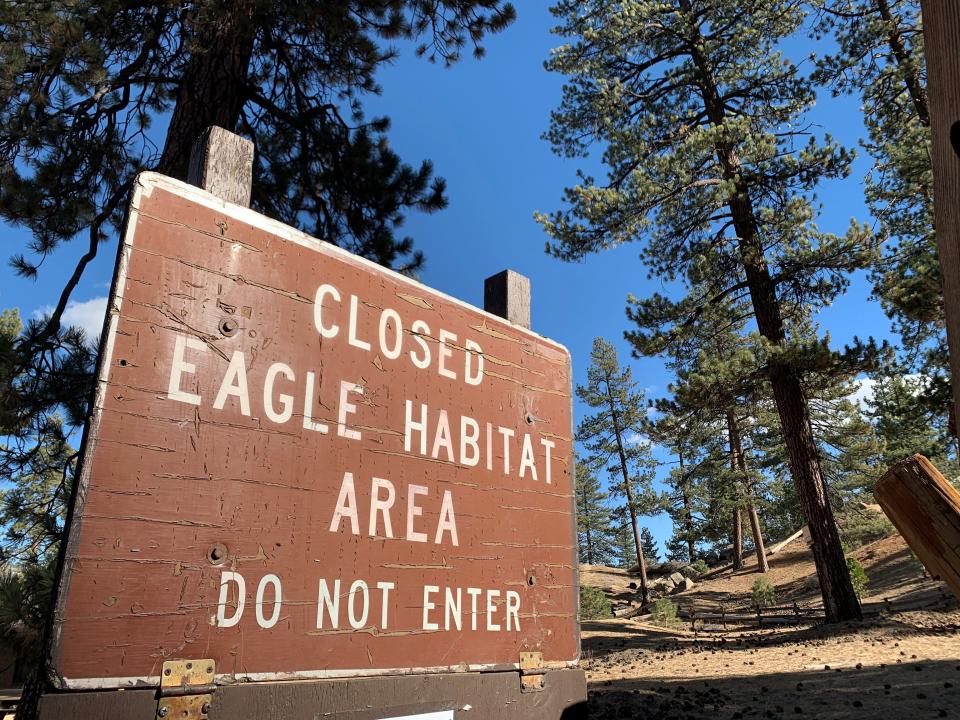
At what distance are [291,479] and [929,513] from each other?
1.47 meters

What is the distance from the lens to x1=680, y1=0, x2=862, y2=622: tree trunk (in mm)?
12672

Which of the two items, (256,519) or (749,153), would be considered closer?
(256,519)

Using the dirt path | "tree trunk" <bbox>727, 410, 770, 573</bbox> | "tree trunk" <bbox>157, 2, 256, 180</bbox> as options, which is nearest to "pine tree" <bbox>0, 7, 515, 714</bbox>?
"tree trunk" <bbox>157, 2, 256, 180</bbox>

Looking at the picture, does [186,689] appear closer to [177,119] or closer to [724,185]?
[177,119]

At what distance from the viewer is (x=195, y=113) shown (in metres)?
5.25

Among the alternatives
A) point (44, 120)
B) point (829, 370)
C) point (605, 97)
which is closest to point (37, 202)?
point (44, 120)

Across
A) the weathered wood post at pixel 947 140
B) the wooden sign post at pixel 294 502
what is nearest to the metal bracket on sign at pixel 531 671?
the wooden sign post at pixel 294 502

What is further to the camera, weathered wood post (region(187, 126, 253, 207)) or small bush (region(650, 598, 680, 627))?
small bush (region(650, 598, 680, 627))

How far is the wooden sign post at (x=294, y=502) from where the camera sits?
1241 mm

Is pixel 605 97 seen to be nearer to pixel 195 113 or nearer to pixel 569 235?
pixel 569 235

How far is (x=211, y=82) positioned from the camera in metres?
5.46

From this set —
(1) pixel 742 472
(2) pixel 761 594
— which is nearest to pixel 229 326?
(2) pixel 761 594

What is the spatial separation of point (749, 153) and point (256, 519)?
46.9ft

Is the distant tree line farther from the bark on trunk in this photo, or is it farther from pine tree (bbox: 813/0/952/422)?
the bark on trunk
